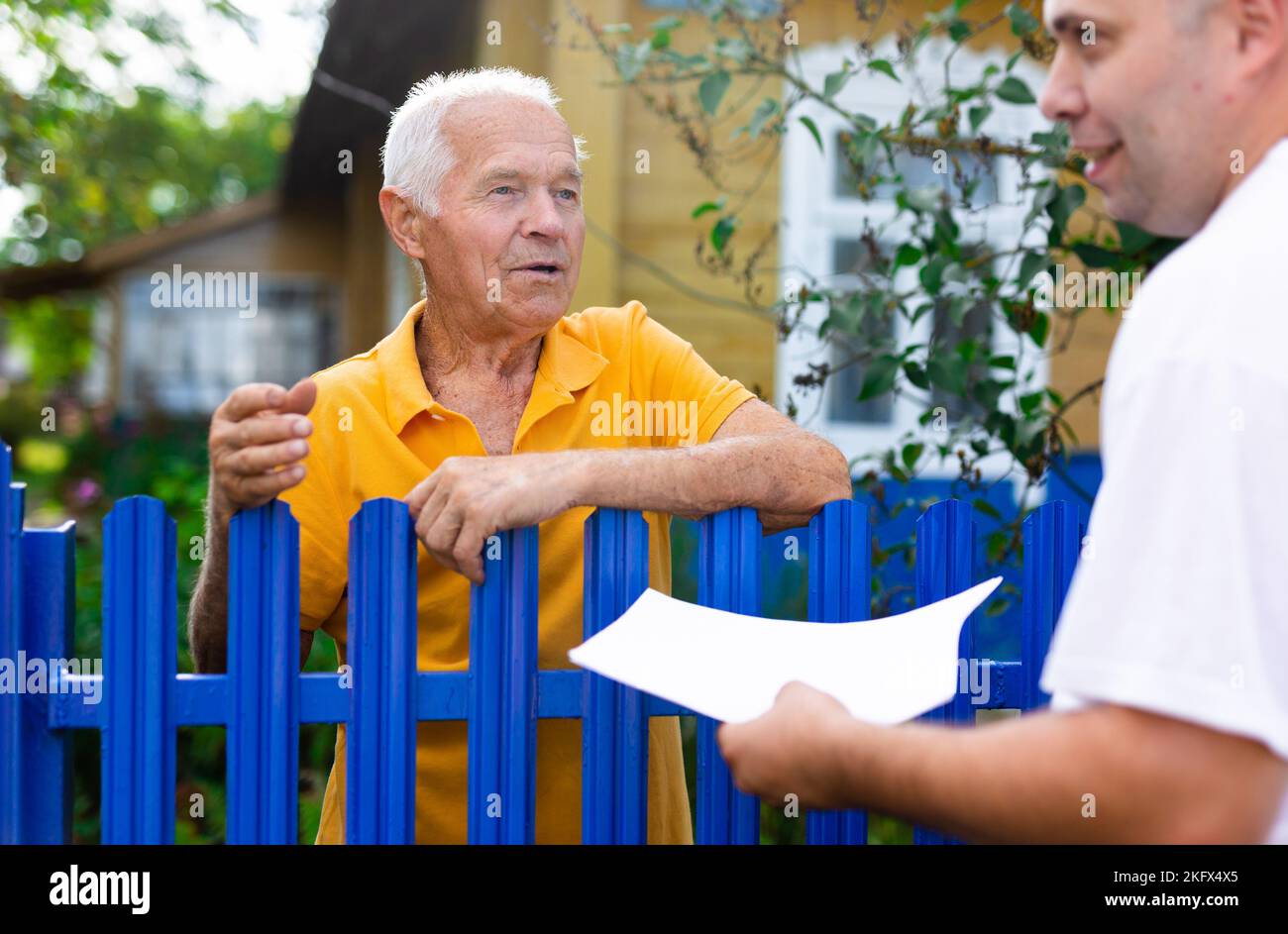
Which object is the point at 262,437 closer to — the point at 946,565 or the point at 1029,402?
the point at 946,565

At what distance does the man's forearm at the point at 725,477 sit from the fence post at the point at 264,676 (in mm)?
438

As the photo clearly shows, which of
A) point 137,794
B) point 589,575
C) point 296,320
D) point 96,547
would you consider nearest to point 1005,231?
point 96,547

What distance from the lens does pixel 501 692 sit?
5.98ft

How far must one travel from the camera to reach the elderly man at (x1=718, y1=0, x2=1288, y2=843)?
2.95 ft

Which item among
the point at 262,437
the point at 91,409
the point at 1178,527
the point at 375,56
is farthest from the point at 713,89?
the point at 91,409

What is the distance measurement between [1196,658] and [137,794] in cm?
144

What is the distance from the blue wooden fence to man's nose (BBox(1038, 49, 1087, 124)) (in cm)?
88

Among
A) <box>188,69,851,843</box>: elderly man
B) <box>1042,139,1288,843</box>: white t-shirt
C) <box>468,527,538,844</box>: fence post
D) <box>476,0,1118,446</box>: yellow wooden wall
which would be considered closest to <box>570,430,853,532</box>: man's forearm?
<box>188,69,851,843</box>: elderly man

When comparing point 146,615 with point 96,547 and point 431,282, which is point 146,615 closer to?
point 431,282

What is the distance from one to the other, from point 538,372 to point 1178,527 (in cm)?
140

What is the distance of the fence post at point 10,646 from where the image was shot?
1.67m

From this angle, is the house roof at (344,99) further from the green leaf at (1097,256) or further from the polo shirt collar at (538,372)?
the green leaf at (1097,256)

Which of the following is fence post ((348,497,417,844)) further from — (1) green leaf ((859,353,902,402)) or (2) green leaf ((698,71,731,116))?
(2) green leaf ((698,71,731,116))

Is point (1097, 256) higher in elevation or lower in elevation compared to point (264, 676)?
higher
